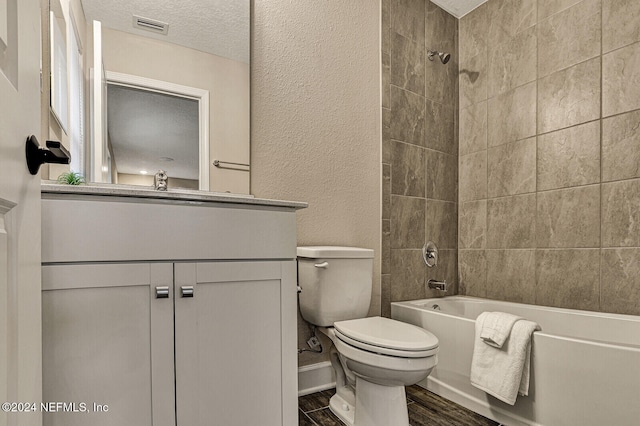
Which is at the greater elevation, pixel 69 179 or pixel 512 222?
pixel 69 179

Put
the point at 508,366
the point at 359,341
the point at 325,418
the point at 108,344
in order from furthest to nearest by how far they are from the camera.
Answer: the point at 325,418, the point at 508,366, the point at 359,341, the point at 108,344

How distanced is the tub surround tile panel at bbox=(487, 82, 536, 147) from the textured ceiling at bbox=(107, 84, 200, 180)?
2019mm

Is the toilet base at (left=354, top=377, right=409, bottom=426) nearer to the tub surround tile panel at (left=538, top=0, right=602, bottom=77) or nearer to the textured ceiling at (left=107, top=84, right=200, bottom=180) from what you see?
the textured ceiling at (left=107, top=84, right=200, bottom=180)

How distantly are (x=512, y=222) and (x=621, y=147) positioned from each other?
0.71 m

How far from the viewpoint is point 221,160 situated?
172 centimetres

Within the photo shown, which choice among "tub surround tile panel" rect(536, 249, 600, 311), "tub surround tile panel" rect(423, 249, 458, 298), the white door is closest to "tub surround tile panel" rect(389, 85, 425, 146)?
"tub surround tile panel" rect(423, 249, 458, 298)

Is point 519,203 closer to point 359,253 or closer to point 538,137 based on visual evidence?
point 538,137

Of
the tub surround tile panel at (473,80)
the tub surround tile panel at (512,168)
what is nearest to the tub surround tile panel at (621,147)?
the tub surround tile panel at (512,168)

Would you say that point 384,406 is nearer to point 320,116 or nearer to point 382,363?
point 382,363

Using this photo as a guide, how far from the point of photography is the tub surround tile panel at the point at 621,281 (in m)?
1.80

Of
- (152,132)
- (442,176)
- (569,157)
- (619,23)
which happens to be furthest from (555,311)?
(152,132)

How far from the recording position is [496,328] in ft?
5.27

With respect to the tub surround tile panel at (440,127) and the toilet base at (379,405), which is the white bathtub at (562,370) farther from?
the tub surround tile panel at (440,127)

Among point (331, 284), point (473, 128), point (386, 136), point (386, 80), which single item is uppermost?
point (386, 80)
